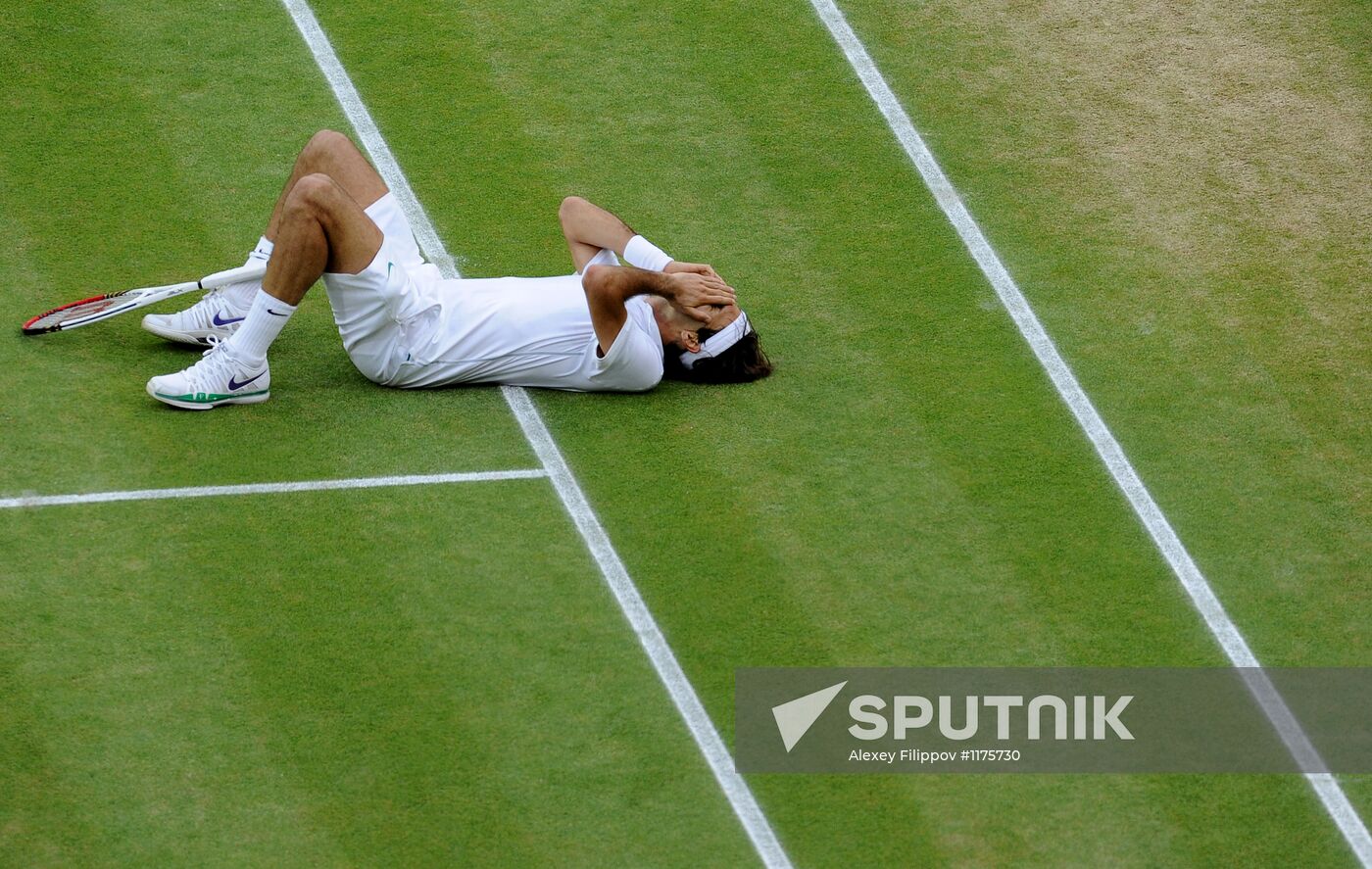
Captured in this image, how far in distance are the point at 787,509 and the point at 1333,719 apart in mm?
2420

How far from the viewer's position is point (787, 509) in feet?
26.7

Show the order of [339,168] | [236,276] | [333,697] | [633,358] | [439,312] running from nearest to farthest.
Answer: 1. [333,697]
2. [633,358]
3. [439,312]
4. [236,276]
5. [339,168]

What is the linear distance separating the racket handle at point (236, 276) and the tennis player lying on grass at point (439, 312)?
0.06 m

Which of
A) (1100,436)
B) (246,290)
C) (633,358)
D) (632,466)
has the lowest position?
(1100,436)

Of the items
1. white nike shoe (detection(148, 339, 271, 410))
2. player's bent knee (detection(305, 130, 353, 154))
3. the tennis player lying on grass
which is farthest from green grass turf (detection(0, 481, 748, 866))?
player's bent knee (detection(305, 130, 353, 154))

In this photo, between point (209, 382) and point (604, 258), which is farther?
point (604, 258)

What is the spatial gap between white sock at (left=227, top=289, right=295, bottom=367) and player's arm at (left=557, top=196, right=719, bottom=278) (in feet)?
4.72

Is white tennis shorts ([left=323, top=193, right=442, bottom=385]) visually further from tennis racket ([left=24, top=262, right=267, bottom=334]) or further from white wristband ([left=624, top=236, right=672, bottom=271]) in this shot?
white wristband ([left=624, top=236, right=672, bottom=271])

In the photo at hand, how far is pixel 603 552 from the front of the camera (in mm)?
7879

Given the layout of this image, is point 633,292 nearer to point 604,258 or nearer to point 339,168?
point 604,258

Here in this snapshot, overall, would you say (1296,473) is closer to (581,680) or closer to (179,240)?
(581,680)

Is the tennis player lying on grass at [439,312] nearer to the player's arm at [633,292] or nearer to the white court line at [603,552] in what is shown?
the player's arm at [633,292]

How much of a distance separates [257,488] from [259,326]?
81 centimetres

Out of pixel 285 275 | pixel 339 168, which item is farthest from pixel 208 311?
pixel 339 168
